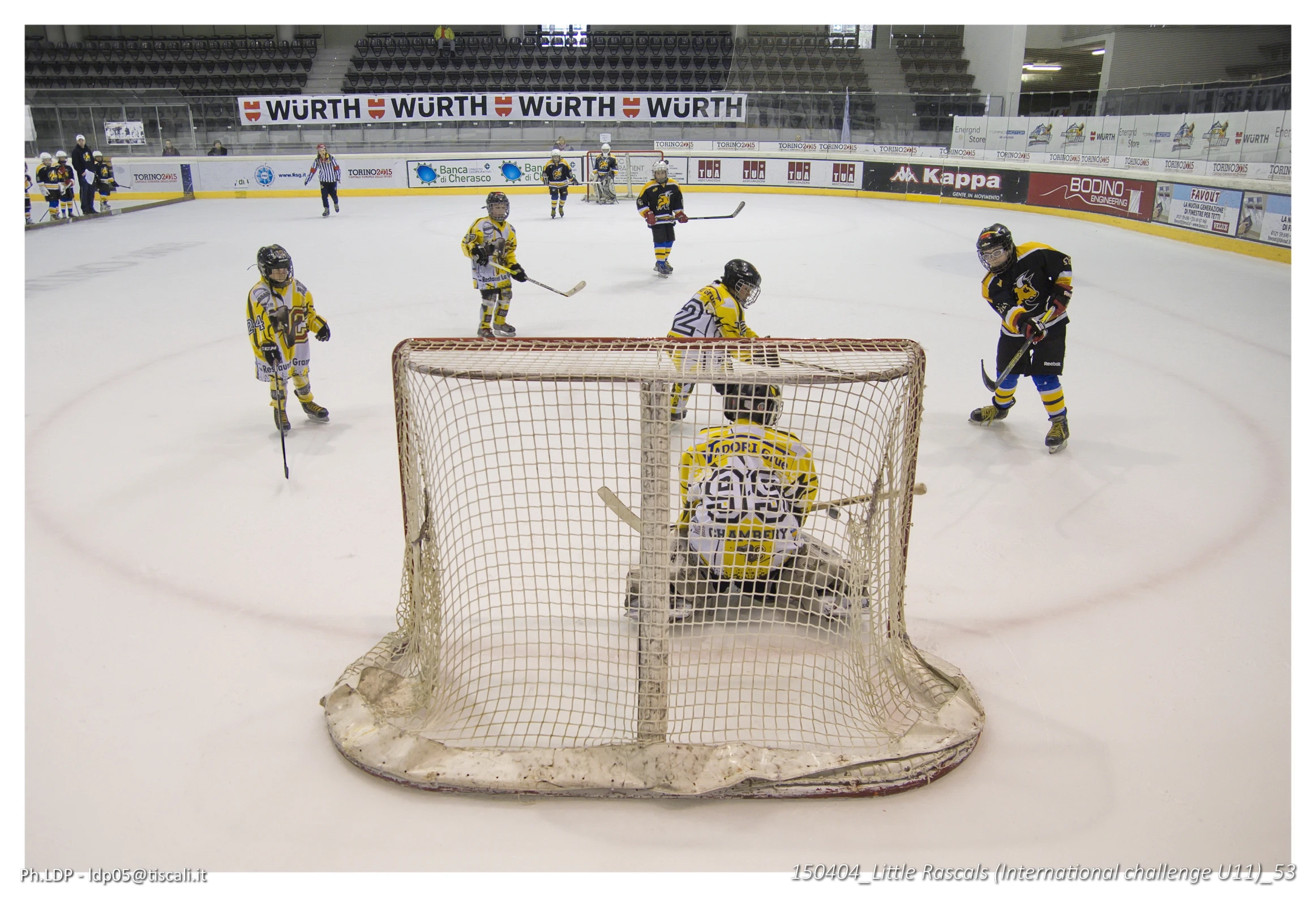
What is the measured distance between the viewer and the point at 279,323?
496 cm

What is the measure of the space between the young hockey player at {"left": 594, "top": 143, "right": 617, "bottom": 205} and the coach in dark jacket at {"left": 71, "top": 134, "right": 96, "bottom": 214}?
8.96m

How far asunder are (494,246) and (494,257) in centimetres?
10

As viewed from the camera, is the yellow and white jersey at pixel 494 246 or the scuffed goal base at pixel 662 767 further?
the yellow and white jersey at pixel 494 246

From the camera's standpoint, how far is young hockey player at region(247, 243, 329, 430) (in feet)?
16.2

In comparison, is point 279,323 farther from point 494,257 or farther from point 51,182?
point 51,182

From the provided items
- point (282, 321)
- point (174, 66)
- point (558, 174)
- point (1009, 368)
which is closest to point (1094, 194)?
point (558, 174)

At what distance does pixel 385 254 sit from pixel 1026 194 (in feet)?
36.1

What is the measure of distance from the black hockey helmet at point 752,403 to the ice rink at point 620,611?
3.27 feet

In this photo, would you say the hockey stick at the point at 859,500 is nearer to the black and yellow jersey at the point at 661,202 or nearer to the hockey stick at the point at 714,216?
the black and yellow jersey at the point at 661,202

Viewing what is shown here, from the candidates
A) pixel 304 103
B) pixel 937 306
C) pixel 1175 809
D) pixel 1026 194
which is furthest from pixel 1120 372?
pixel 304 103

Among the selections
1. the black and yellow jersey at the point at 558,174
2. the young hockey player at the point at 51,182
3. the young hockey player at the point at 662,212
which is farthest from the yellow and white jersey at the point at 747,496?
the young hockey player at the point at 51,182

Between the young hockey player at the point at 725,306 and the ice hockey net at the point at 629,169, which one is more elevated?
the ice hockey net at the point at 629,169

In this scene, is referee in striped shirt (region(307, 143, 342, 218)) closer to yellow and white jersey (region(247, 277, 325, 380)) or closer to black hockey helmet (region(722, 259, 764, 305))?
yellow and white jersey (region(247, 277, 325, 380))

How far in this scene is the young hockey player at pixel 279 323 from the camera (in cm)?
493
